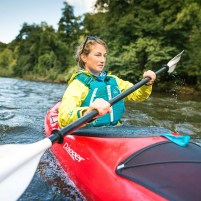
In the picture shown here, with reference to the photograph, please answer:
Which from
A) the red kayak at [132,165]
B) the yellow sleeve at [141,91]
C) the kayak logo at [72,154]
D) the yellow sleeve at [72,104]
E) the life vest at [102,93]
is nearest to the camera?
the red kayak at [132,165]

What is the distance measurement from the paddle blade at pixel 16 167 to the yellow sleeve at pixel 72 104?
55 cm

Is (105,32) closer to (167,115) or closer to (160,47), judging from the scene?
(160,47)

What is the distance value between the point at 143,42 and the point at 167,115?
9703 mm

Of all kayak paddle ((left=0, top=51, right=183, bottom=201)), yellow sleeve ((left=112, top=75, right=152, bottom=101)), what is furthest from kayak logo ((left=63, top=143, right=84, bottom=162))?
yellow sleeve ((left=112, top=75, right=152, bottom=101))

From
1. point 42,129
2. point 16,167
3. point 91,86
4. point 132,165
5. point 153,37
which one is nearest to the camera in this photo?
point 16,167

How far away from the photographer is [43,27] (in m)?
41.4

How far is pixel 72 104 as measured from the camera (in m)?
2.51

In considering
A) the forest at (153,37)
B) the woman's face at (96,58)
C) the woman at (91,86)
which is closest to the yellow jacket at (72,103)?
the woman at (91,86)

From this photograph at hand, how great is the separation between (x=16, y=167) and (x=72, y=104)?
36.0 inches

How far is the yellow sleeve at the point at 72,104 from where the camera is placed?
2348 mm

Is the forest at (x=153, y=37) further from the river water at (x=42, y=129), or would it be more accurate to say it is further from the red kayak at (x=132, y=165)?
the red kayak at (x=132, y=165)

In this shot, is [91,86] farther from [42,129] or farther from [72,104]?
[42,129]

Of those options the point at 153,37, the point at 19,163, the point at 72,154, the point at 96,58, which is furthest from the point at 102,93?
the point at 153,37

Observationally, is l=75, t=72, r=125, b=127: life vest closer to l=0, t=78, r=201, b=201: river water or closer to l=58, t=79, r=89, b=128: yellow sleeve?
l=58, t=79, r=89, b=128: yellow sleeve
